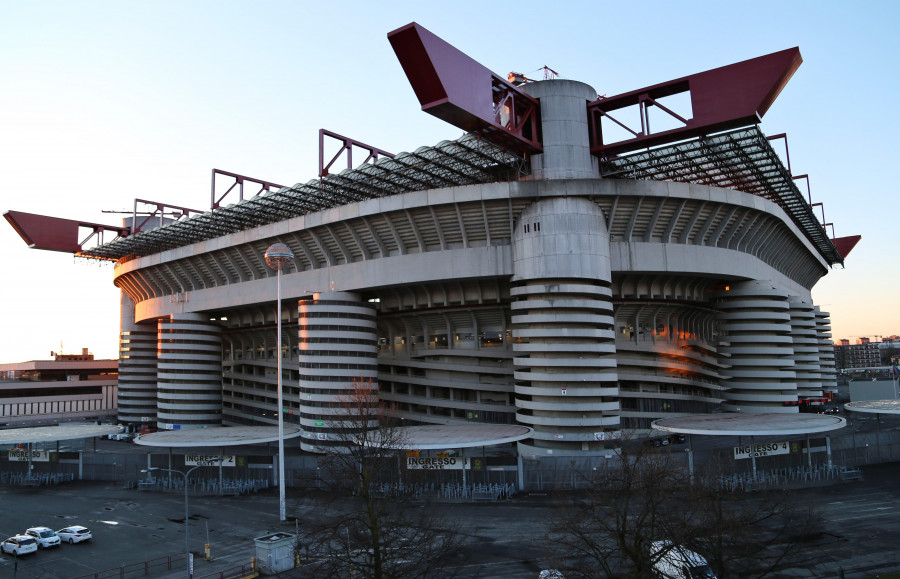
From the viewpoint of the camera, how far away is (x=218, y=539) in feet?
115

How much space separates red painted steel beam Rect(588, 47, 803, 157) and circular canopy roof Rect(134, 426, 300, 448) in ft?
123

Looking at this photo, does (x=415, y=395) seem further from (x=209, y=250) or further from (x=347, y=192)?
(x=209, y=250)

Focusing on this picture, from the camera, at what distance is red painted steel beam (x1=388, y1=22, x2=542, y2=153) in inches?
1473

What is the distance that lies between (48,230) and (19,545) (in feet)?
210

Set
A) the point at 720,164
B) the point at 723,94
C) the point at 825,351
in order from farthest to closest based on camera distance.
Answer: the point at 825,351 < the point at 720,164 < the point at 723,94

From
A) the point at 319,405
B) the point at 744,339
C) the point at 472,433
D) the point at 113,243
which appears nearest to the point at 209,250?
the point at 113,243

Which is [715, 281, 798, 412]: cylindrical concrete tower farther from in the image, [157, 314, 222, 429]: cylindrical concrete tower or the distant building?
the distant building

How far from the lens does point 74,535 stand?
3581 cm

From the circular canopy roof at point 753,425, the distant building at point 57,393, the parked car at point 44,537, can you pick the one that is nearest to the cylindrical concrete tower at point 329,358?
the parked car at point 44,537

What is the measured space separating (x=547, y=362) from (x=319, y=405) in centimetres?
2169

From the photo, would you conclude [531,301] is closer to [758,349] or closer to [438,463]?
[438,463]

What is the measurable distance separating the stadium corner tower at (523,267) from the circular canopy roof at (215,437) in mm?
3992

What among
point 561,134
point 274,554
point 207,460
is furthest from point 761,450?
point 207,460

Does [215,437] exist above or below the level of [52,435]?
below
